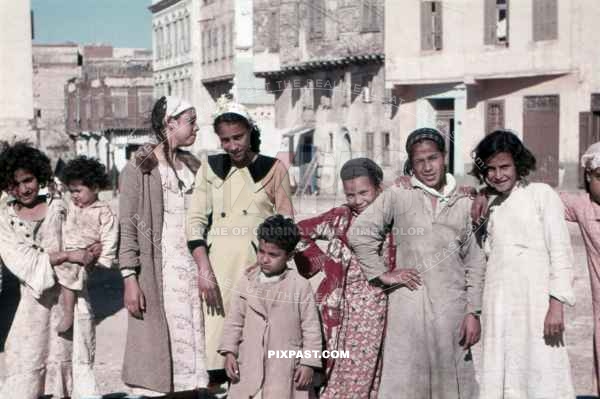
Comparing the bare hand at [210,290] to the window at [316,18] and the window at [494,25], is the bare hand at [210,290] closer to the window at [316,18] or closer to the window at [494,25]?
the window at [494,25]

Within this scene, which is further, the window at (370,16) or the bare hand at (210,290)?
the window at (370,16)

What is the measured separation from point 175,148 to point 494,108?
2665 cm

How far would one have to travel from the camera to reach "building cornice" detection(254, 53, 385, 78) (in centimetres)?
3772

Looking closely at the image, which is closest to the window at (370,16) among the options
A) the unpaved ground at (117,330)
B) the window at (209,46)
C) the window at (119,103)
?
the window at (209,46)

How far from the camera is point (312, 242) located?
18.2 ft

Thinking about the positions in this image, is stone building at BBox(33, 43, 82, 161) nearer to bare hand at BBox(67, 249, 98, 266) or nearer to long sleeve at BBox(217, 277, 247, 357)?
bare hand at BBox(67, 249, 98, 266)

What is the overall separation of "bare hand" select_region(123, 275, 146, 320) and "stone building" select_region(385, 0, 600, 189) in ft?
72.5

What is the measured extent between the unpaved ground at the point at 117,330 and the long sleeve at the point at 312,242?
2.24m

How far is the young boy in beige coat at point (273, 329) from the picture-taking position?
5258 mm

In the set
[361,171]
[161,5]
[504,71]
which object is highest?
[161,5]

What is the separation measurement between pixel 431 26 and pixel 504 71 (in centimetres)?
286

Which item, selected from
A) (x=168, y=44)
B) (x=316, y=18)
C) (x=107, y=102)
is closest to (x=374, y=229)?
(x=316, y=18)

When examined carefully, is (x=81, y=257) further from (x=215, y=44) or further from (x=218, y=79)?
(x=215, y=44)

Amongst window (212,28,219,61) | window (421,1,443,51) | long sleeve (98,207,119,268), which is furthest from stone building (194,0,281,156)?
A: long sleeve (98,207,119,268)
